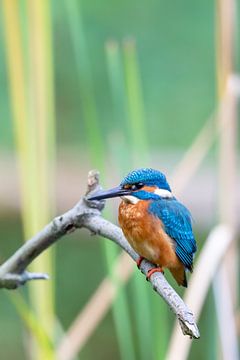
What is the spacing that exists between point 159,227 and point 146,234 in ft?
0.08

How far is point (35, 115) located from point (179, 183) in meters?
0.34

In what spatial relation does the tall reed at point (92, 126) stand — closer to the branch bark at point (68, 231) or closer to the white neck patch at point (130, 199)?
the white neck patch at point (130, 199)

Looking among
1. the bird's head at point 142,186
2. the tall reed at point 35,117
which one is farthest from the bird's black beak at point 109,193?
the tall reed at point 35,117

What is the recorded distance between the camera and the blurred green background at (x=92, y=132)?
1665 millimetres

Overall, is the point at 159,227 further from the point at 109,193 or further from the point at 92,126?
the point at 109,193

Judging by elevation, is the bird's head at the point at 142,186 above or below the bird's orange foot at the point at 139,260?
above

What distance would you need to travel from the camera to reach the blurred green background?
5.46 feet

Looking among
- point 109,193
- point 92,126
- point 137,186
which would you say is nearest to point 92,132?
point 92,126

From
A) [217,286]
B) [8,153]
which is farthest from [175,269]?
[8,153]

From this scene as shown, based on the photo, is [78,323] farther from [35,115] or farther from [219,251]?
[35,115]

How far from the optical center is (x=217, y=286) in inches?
72.4

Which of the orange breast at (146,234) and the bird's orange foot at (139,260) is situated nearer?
the bird's orange foot at (139,260)

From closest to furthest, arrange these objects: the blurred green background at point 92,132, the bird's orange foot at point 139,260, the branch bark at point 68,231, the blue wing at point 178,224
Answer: the branch bark at point 68,231 < the bird's orange foot at point 139,260 < the blue wing at point 178,224 < the blurred green background at point 92,132

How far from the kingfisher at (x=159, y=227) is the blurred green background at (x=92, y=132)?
0.06 meters
